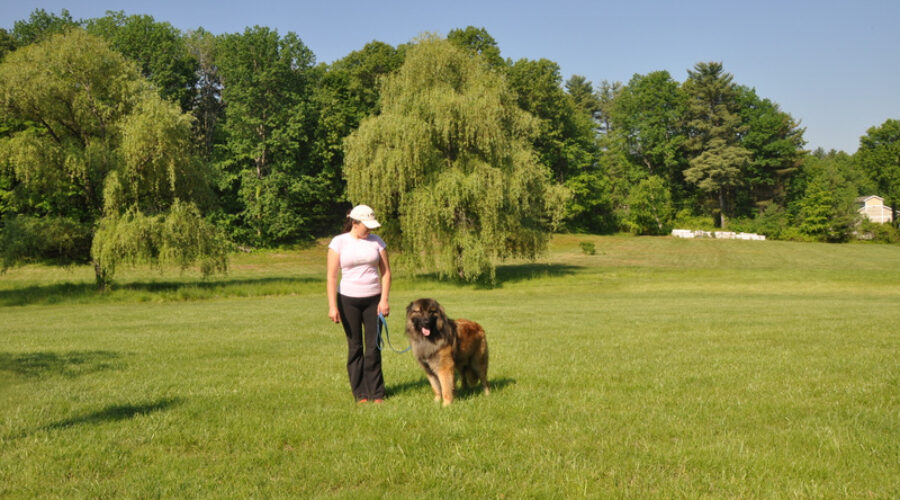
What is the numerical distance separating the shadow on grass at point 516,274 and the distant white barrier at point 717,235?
109 feet

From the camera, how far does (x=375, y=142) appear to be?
32.8 metres

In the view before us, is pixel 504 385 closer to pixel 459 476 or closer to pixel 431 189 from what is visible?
pixel 459 476

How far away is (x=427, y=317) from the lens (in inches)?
267

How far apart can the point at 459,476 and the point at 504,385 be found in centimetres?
346

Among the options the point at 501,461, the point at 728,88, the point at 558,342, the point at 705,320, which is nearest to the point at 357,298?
the point at 501,461

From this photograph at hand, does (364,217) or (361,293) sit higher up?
(364,217)

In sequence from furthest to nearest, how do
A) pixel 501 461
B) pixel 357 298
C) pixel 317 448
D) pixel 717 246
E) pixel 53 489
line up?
pixel 717 246 → pixel 357 298 → pixel 317 448 → pixel 501 461 → pixel 53 489

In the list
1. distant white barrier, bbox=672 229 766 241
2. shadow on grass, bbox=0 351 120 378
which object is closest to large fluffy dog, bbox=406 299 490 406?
shadow on grass, bbox=0 351 120 378

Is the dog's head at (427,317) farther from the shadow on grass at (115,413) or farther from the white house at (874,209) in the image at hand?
the white house at (874,209)

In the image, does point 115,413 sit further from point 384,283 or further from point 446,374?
point 446,374

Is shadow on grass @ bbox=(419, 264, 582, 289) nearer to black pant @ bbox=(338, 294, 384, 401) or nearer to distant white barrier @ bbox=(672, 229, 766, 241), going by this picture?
black pant @ bbox=(338, 294, 384, 401)

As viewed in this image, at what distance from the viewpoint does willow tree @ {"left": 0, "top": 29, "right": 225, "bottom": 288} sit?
27.8 meters

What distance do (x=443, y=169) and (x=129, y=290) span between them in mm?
17199

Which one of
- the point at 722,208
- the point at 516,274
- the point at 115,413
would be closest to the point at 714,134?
the point at 722,208
